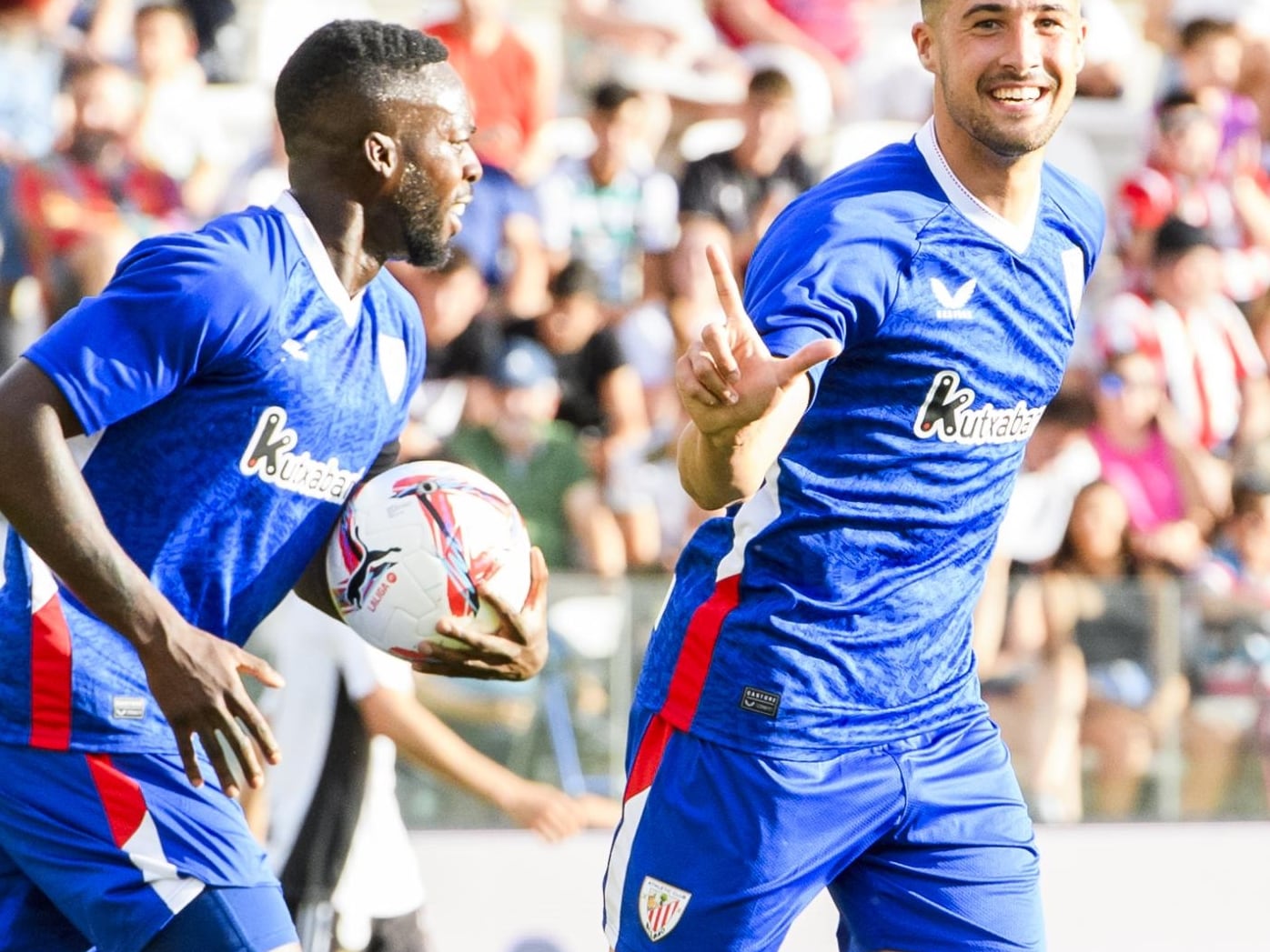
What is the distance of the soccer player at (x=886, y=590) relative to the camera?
13.0 feet

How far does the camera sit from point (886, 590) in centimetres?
403

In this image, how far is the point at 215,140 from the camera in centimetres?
1006

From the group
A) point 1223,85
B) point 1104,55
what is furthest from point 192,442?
point 1104,55

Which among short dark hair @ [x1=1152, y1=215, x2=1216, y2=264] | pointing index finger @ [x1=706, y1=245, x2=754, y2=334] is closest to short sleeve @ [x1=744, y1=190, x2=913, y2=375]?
pointing index finger @ [x1=706, y1=245, x2=754, y2=334]

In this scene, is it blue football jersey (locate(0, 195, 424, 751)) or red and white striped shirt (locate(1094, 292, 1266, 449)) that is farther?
red and white striped shirt (locate(1094, 292, 1266, 449))

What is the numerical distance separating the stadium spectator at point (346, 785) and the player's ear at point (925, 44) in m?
2.58

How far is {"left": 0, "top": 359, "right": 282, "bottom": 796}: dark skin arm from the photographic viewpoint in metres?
3.56

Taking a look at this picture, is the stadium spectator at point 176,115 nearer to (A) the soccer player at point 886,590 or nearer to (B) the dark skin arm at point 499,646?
(B) the dark skin arm at point 499,646

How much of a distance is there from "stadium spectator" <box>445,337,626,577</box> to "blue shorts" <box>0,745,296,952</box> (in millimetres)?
4171

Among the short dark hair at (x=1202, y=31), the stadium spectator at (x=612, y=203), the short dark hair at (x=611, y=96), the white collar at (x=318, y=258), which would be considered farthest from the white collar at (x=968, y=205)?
the short dark hair at (x=1202, y=31)

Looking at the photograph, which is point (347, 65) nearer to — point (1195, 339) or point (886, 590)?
point (886, 590)

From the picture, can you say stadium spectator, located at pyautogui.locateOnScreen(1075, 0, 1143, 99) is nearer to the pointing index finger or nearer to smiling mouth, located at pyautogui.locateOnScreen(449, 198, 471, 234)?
smiling mouth, located at pyautogui.locateOnScreen(449, 198, 471, 234)

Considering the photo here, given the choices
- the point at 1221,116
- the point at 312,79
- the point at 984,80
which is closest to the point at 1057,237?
the point at 984,80

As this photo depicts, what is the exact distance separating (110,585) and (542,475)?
4.78 m
